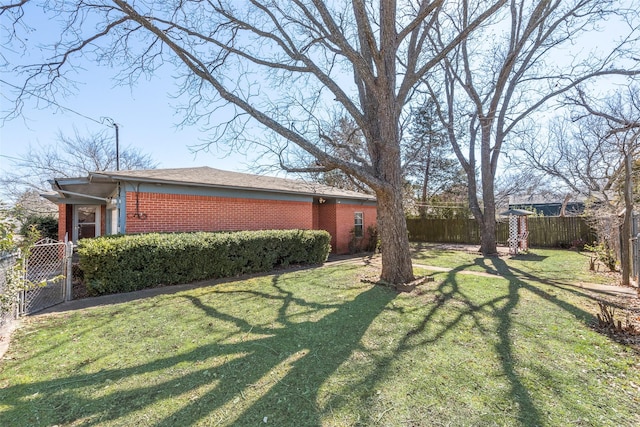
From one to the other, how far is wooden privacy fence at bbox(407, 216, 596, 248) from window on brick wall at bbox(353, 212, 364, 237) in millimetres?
8177

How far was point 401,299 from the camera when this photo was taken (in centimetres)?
619

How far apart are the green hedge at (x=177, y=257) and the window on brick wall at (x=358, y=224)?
5466mm

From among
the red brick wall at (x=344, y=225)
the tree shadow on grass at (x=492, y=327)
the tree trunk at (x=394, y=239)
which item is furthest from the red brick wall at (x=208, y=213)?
the tree shadow on grass at (x=492, y=327)

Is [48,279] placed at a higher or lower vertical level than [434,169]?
lower

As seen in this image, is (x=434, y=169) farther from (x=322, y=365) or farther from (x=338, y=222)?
(x=322, y=365)

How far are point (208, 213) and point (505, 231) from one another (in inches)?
690

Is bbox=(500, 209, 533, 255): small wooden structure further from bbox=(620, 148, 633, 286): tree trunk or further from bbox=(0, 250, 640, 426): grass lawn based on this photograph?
bbox=(0, 250, 640, 426): grass lawn

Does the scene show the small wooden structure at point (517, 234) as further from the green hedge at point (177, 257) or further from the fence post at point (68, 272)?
the fence post at point (68, 272)

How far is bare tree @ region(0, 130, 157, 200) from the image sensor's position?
72.9 ft

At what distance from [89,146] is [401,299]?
28930 millimetres

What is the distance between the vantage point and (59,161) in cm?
2350

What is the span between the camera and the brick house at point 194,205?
8477 mm

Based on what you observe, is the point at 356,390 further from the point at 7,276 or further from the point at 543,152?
the point at 543,152

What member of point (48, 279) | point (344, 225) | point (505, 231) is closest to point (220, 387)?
point (48, 279)
